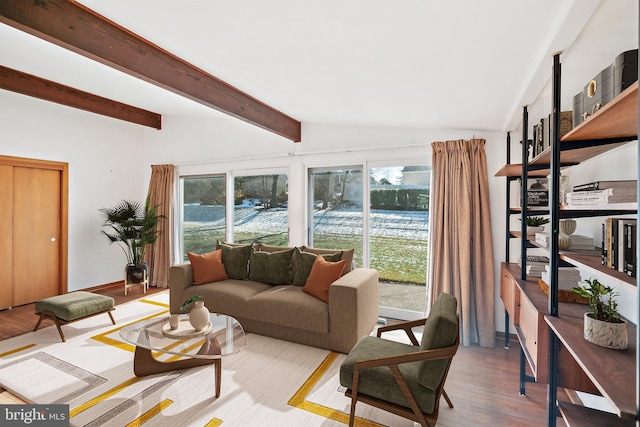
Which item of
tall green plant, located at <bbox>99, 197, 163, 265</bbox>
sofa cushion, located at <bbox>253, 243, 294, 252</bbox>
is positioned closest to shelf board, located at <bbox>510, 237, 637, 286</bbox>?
sofa cushion, located at <bbox>253, 243, 294, 252</bbox>

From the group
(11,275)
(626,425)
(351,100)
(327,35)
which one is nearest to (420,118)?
(351,100)

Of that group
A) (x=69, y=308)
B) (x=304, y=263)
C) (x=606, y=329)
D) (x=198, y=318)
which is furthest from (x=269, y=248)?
(x=606, y=329)

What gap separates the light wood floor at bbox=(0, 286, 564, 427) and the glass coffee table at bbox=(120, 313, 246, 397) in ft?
2.53

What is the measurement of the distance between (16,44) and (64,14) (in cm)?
158

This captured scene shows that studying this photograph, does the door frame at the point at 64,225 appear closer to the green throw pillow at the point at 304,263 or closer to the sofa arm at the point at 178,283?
the sofa arm at the point at 178,283

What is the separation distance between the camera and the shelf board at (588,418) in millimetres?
1364

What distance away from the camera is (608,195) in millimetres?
1222

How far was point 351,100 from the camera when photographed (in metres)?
2.93

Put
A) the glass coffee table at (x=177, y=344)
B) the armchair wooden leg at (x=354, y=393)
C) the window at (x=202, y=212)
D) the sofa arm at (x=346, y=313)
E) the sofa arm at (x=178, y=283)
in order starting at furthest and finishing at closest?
the window at (x=202, y=212), the sofa arm at (x=178, y=283), the sofa arm at (x=346, y=313), the glass coffee table at (x=177, y=344), the armchair wooden leg at (x=354, y=393)

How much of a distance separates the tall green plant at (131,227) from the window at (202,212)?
0.49 m

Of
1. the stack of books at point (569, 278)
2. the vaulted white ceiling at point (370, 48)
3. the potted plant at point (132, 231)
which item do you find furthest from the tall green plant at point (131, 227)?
the stack of books at point (569, 278)

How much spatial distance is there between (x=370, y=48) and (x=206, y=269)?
2980 mm
